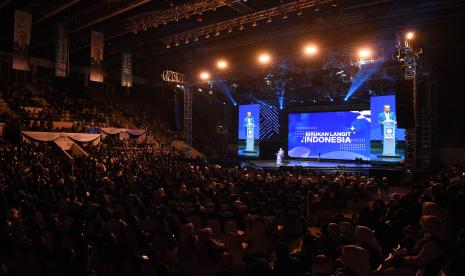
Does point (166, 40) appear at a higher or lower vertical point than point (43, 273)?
higher

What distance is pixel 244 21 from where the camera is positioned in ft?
60.8

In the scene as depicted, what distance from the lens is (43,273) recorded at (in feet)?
16.6

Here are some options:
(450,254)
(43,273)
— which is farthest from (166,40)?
(450,254)

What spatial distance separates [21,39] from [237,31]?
451 inches

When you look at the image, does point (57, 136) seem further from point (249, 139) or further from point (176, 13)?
point (249, 139)

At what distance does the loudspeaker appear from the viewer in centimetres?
1550

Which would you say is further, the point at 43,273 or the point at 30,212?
the point at 30,212

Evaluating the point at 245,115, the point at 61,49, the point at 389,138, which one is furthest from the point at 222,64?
the point at 389,138

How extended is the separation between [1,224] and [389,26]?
17.6m

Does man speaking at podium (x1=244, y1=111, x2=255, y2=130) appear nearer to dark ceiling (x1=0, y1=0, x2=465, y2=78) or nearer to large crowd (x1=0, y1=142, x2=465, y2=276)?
dark ceiling (x1=0, y1=0, x2=465, y2=78)

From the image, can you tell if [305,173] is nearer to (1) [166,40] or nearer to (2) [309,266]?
(1) [166,40]

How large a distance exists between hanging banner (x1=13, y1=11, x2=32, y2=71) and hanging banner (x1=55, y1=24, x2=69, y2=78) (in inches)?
62.3

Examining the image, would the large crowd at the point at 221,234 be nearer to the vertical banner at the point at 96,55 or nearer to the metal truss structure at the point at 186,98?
the vertical banner at the point at 96,55

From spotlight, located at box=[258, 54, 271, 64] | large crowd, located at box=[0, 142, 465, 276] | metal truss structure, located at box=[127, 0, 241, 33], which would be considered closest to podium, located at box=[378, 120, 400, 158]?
spotlight, located at box=[258, 54, 271, 64]
